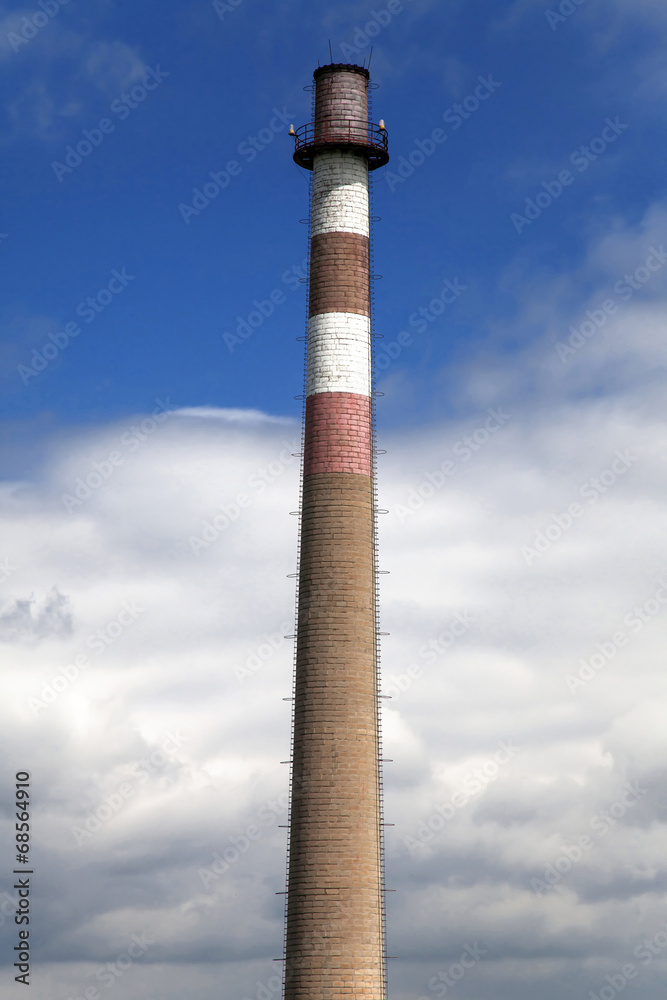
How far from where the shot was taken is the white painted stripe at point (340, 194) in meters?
56.0

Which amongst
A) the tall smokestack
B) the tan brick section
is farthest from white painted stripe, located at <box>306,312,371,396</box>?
the tan brick section

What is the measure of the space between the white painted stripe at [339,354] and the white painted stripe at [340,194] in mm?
3522

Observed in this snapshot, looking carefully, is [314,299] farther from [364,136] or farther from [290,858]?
[290,858]

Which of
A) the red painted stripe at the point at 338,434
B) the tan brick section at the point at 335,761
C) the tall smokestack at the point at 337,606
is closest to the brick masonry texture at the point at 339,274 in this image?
the tall smokestack at the point at 337,606

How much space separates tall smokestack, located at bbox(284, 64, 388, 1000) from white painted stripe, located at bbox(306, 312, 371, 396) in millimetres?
48

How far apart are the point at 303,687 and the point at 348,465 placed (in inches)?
310

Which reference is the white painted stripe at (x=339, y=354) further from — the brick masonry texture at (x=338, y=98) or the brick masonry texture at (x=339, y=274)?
the brick masonry texture at (x=338, y=98)

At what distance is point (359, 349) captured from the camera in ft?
180

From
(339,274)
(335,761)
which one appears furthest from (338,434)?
(335,761)

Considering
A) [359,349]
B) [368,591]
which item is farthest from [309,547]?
[359,349]

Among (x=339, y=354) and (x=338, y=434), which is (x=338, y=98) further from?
(x=338, y=434)

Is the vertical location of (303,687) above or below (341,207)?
below

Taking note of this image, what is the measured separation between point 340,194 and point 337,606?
15.4 meters

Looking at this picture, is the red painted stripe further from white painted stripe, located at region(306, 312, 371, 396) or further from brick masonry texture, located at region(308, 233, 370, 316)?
brick masonry texture, located at region(308, 233, 370, 316)
